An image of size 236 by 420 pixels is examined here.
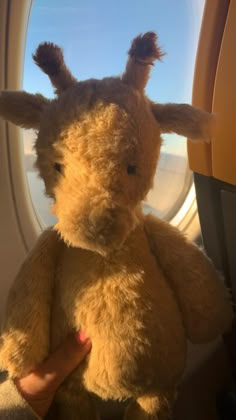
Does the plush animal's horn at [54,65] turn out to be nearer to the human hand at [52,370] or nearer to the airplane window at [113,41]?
the airplane window at [113,41]

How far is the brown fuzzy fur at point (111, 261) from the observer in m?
0.57

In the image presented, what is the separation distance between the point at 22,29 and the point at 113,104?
355mm

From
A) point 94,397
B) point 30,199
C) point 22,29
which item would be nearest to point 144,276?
point 94,397

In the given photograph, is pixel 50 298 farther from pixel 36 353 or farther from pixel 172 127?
pixel 172 127

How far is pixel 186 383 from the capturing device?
1.12m

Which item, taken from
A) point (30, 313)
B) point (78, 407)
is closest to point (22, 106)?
point (30, 313)

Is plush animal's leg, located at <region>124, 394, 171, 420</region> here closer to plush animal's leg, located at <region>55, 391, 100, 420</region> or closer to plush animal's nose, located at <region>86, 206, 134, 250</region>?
plush animal's leg, located at <region>55, 391, 100, 420</region>

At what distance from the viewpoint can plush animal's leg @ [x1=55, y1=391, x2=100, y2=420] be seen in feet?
2.50

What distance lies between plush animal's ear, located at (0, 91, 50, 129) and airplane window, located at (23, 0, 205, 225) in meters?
0.12

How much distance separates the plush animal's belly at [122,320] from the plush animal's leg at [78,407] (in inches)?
4.3

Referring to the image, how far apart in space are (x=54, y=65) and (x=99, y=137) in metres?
0.14

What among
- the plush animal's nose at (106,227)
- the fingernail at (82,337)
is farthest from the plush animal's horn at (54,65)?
the fingernail at (82,337)

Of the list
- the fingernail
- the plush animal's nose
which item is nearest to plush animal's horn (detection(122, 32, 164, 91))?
the plush animal's nose

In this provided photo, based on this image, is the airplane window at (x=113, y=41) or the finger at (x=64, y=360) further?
the airplane window at (x=113, y=41)
